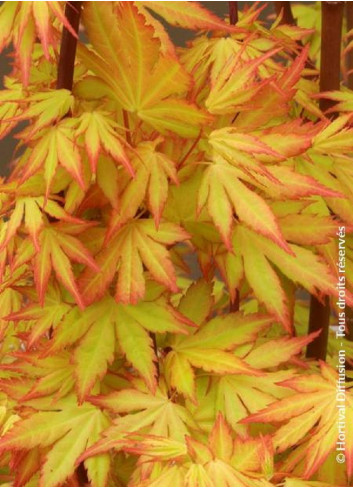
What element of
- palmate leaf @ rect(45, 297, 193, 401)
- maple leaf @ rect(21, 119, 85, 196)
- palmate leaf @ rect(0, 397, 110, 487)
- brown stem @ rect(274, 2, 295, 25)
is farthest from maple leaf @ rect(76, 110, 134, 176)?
brown stem @ rect(274, 2, 295, 25)

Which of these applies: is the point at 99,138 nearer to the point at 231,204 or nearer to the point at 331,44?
the point at 231,204

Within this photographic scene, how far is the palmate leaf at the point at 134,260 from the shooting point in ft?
2.15

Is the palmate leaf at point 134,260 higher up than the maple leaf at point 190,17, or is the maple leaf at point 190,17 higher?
the maple leaf at point 190,17

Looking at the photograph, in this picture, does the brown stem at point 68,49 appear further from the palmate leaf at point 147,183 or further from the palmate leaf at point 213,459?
the palmate leaf at point 213,459

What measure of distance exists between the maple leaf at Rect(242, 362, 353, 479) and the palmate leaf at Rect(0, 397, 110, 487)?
146 mm

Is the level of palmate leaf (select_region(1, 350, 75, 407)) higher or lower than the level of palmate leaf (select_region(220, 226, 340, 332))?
lower

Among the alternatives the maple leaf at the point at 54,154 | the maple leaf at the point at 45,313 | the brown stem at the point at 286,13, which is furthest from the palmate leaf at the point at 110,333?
the brown stem at the point at 286,13

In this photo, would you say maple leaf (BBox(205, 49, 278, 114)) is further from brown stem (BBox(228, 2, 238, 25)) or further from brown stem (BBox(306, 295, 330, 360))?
brown stem (BBox(306, 295, 330, 360))

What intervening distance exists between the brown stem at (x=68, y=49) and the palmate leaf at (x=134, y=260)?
0.14 meters

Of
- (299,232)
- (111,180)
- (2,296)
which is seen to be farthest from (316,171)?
(2,296)

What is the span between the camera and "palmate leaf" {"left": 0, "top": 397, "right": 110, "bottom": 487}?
68 centimetres

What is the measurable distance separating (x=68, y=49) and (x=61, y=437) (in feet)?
1.16

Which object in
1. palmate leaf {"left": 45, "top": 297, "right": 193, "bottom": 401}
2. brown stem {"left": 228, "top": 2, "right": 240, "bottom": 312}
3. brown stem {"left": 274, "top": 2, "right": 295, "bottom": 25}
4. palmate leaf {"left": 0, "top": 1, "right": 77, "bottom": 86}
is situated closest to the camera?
palmate leaf {"left": 0, "top": 1, "right": 77, "bottom": 86}

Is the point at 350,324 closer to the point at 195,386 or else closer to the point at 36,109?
the point at 195,386
